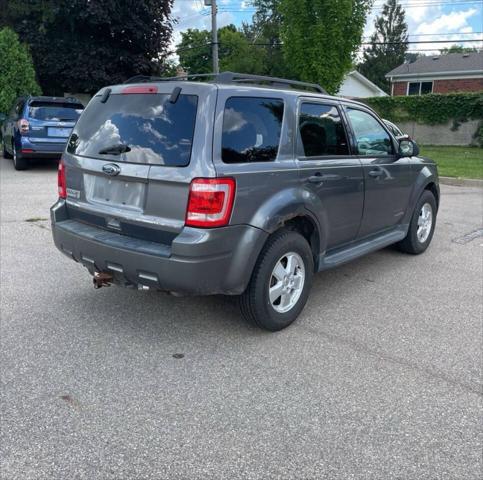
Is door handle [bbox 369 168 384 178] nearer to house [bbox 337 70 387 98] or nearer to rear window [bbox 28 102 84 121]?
rear window [bbox 28 102 84 121]

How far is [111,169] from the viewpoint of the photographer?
11.5 feet

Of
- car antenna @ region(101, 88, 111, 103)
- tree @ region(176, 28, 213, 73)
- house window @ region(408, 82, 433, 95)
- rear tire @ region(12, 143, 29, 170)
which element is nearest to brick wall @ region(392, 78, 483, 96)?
house window @ region(408, 82, 433, 95)

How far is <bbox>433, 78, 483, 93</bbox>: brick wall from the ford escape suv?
35964mm

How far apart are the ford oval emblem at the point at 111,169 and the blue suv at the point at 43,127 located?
329 inches

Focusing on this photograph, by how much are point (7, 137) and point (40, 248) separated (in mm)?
8770

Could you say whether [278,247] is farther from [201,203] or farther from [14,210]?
[14,210]

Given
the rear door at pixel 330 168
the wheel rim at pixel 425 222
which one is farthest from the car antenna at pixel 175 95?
the wheel rim at pixel 425 222

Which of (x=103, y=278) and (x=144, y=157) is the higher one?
(x=144, y=157)

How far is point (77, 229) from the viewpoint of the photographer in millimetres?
3816

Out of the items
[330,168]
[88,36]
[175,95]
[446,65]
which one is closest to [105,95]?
[175,95]

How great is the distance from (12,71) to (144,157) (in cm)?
1448

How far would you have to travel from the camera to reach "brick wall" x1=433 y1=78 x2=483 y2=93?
116 feet

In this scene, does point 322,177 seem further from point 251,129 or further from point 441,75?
point 441,75

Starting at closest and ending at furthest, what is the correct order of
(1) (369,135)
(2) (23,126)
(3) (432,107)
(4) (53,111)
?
(1) (369,135) → (2) (23,126) → (4) (53,111) → (3) (432,107)
